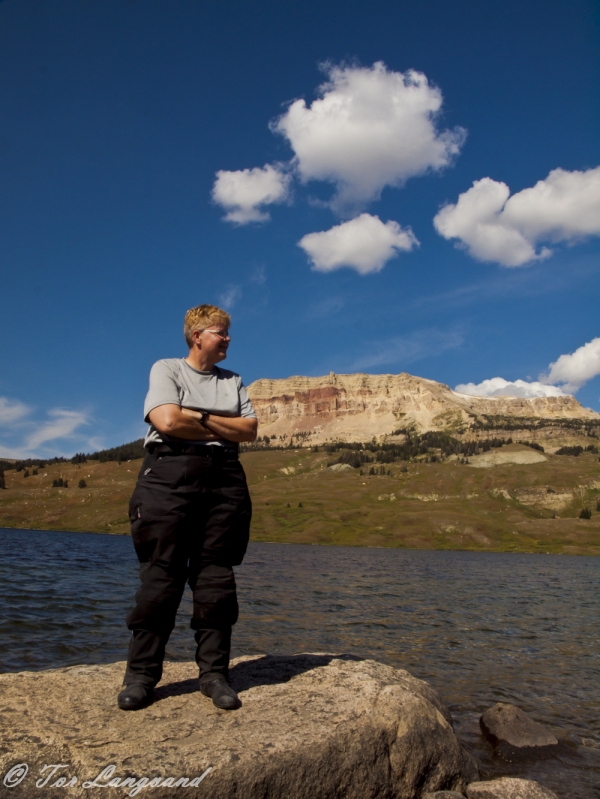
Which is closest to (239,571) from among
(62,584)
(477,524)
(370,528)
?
(62,584)

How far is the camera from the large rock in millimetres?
4699

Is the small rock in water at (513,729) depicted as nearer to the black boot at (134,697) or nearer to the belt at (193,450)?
the black boot at (134,697)

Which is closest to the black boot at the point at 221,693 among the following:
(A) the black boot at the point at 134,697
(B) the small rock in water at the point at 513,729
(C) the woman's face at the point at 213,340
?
(A) the black boot at the point at 134,697

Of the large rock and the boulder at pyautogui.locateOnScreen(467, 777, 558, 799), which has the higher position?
the large rock

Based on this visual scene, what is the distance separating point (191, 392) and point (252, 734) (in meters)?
3.88

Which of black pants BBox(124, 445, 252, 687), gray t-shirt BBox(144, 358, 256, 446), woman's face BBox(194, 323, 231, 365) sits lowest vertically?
black pants BBox(124, 445, 252, 687)

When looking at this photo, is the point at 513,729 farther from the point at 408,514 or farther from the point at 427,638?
the point at 408,514

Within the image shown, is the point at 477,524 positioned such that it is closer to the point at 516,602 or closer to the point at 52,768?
the point at 516,602

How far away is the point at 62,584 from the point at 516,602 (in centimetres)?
2784

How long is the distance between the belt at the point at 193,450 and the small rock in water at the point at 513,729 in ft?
25.5

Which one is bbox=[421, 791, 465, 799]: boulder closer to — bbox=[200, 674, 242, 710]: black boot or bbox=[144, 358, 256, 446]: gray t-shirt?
bbox=[200, 674, 242, 710]: black boot

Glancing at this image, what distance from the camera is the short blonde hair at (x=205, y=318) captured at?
23.2ft
